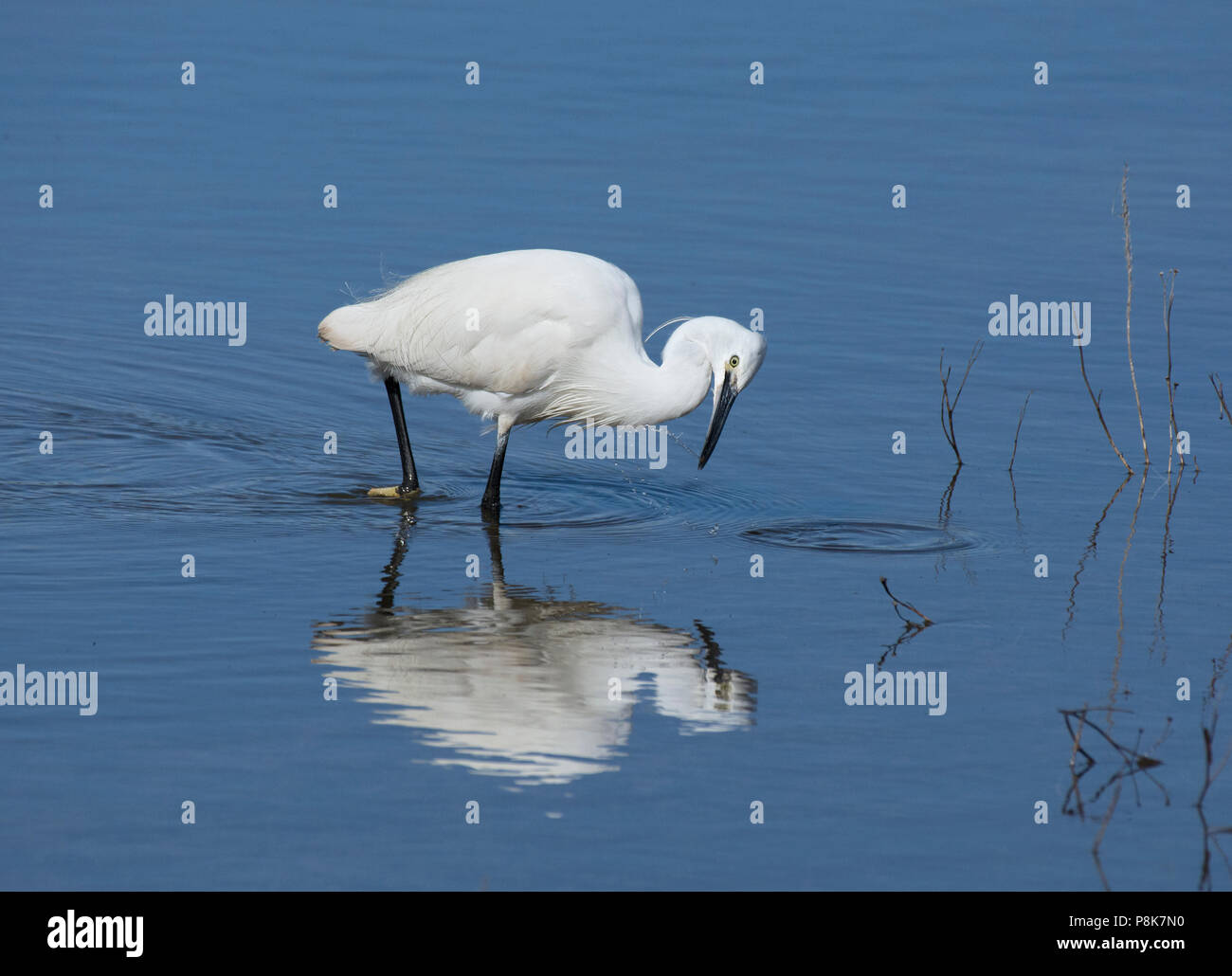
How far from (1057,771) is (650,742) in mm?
1510

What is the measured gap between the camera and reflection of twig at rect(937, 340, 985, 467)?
11.5 metres

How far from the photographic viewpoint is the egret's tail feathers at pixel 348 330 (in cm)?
1087

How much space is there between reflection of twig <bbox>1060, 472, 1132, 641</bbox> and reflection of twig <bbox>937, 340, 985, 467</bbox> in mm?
1005

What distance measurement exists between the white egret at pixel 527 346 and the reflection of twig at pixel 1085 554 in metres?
2.04

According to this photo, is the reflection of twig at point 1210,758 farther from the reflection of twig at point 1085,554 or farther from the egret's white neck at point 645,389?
the egret's white neck at point 645,389

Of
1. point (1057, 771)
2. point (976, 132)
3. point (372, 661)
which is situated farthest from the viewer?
point (976, 132)

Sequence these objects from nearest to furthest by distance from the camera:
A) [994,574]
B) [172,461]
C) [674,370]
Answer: [994,574], [674,370], [172,461]

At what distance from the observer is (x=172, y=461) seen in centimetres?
1112

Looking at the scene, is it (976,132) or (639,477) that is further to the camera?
(976,132)

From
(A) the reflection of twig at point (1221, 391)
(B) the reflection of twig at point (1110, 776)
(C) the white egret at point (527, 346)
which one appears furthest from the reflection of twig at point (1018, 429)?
(B) the reflection of twig at point (1110, 776)

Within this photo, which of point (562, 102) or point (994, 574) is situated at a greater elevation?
point (562, 102)

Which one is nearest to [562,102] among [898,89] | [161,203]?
[898,89]

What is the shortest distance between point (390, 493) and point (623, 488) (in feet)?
4.57
